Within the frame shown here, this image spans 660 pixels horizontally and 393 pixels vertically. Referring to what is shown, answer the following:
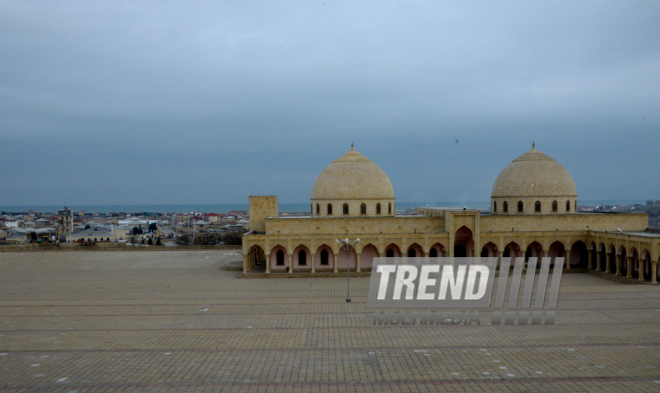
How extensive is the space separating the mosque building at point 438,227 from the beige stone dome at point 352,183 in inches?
2.7

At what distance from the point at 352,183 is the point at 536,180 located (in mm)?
13167

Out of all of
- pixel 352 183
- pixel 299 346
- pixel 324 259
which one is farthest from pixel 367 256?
pixel 299 346

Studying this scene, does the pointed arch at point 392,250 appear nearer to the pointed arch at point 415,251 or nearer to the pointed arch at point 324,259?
the pointed arch at point 415,251

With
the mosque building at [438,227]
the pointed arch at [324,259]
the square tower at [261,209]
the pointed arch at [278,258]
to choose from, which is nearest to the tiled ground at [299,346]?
the mosque building at [438,227]

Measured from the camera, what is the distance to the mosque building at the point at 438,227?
33.5 metres


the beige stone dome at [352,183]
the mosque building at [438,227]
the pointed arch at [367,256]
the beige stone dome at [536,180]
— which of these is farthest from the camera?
the beige stone dome at [536,180]

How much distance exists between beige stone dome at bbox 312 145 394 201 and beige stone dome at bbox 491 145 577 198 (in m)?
8.75

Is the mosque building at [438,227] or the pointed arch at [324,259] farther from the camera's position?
the pointed arch at [324,259]

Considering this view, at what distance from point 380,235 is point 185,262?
54.4ft

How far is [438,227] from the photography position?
117 feet

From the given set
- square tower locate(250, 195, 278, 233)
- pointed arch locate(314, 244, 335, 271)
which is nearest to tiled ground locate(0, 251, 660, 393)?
pointed arch locate(314, 244, 335, 271)

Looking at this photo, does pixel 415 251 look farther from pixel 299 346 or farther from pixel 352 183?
pixel 299 346

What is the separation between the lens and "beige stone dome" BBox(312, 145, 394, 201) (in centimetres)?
3645

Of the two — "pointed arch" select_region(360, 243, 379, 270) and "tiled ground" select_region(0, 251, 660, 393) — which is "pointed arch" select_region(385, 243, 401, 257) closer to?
"pointed arch" select_region(360, 243, 379, 270)
